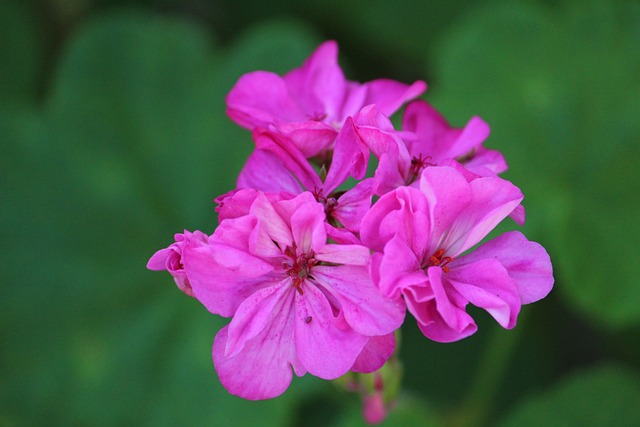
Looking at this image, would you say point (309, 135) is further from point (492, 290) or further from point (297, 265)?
point (492, 290)

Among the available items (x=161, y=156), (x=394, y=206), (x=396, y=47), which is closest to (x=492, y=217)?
(x=394, y=206)

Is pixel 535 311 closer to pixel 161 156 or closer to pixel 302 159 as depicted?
pixel 161 156

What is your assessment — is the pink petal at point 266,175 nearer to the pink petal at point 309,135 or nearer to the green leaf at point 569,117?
the pink petal at point 309,135

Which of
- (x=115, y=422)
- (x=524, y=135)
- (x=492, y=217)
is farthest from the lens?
(x=115, y=422)

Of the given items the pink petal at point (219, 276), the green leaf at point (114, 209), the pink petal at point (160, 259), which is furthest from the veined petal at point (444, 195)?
the green leaf at point (114, 209)

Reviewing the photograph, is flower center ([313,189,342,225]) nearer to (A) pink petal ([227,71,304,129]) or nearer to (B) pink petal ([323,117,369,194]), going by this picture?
(B) pink petal ([323,117,369,194])

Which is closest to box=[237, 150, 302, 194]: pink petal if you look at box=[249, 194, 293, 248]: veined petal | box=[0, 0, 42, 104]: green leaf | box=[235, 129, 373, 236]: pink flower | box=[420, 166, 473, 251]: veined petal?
box=[235, 129, 373, 236]: pink flower
